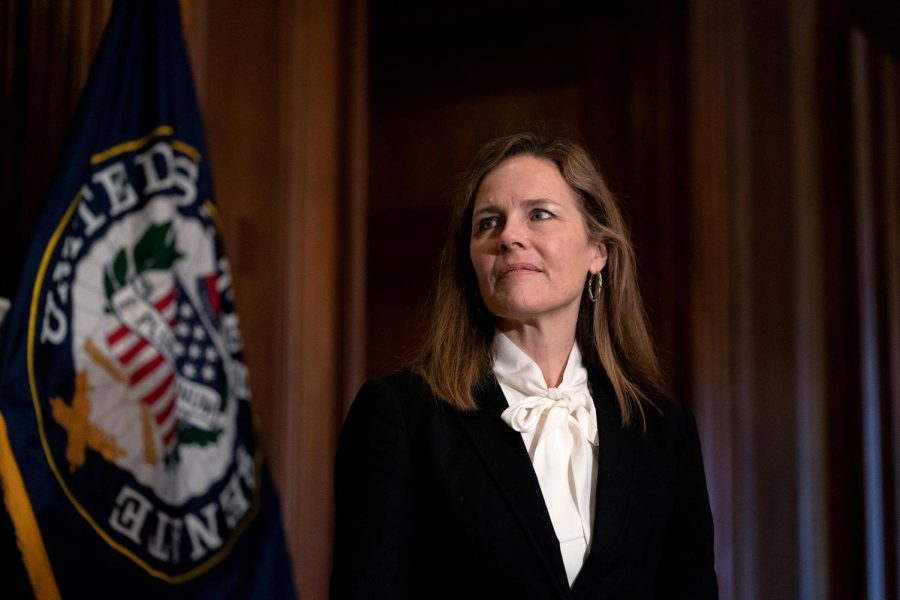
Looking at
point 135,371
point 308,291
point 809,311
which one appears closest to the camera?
point 135,371

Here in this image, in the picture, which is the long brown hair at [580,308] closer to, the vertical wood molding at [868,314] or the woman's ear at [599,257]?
the woman's ear at [599,257]

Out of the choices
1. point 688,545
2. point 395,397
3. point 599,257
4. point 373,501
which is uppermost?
point 599,257

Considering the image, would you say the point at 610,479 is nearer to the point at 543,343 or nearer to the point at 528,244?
the point at 543,343

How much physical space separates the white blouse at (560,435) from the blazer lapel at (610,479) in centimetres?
2

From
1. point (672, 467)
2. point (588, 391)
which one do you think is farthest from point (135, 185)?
point (672, 467)

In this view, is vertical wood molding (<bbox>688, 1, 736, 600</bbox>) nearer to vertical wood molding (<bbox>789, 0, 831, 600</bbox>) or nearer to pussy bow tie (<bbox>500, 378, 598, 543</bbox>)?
vertical wood molding (<bbox>789, 0, 831, 600</bbox>)

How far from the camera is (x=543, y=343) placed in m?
1.70

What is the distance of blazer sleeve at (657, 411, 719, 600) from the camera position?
1654 mm

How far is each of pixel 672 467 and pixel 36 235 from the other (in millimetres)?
1335

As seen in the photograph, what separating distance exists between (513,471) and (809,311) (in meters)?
2.03

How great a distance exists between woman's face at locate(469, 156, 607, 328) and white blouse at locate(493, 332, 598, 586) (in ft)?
0.27

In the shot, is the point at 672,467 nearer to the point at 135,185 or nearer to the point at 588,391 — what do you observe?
the point at 588,391

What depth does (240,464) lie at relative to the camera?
2.46 m

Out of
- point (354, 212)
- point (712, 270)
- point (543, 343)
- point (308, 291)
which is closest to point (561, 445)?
point (543, 343)
